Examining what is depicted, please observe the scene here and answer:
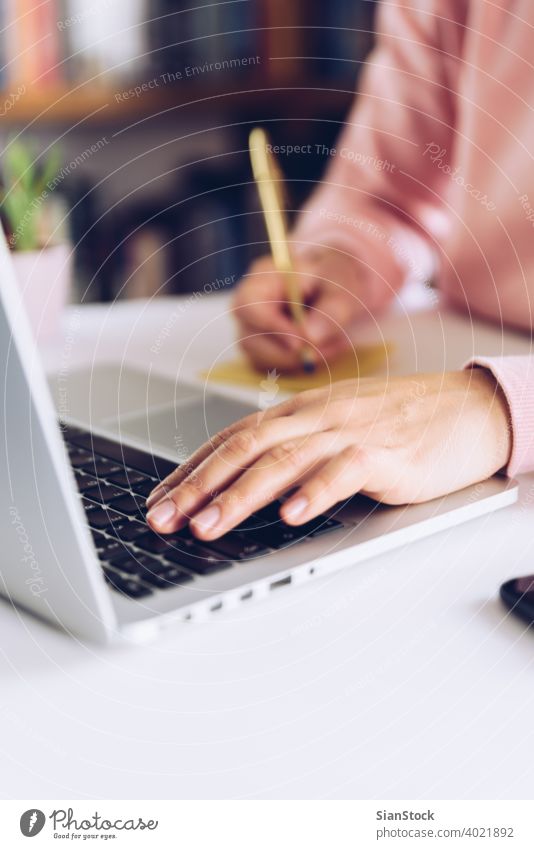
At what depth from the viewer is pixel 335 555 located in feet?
1.40

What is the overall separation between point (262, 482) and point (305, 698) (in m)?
0.14

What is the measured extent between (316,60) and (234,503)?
4.64 ft

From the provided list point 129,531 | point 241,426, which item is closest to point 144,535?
point 129,531

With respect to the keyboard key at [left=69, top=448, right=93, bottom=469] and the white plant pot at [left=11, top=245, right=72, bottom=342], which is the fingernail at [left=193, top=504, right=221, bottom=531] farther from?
the white plant pot at [left=11, top=245, right=72, bottom=342]

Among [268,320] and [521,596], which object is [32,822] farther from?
[268,320]

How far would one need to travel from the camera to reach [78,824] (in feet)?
1.02

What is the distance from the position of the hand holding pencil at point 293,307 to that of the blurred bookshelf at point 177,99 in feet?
2.71

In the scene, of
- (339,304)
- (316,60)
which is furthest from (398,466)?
(316,60)

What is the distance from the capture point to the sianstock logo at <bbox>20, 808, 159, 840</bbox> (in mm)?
309

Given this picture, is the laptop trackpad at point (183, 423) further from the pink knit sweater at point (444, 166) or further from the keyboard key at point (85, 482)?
the pink knit sweater at point (444, 166)

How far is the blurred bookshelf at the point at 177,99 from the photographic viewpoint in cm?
154

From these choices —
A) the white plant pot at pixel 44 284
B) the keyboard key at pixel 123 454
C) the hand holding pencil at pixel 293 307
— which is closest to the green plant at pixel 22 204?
the white plant pot at pixel 44 284

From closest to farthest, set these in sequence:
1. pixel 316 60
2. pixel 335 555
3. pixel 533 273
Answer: pixel 335 555 → pixel 533 273 → pixel 316 60

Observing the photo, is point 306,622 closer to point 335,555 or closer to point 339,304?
point 335,555
